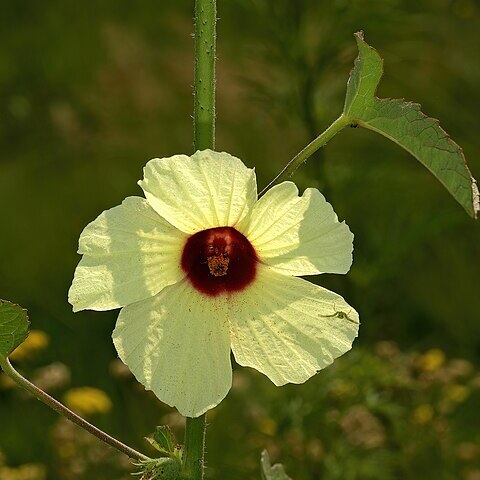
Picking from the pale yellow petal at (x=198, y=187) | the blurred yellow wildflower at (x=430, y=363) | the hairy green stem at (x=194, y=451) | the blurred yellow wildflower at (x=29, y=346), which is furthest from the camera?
the blurred yellow wildflower at (x=29, y=346)


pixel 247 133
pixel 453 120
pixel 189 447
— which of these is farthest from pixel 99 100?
pixel 189 447

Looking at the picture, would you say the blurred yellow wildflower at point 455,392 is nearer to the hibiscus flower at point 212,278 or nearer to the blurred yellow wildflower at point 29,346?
the blurred yellow wildflower at point 29,346

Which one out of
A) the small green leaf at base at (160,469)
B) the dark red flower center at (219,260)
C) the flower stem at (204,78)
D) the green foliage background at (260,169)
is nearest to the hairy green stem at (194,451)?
the small green leaf at base at (160,469)

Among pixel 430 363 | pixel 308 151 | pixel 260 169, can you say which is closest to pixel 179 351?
pixel 308 151

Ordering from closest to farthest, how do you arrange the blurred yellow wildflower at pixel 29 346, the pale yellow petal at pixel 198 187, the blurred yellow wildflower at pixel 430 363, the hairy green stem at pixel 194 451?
the pale yellow petal at pixel 198 187, the hairy green stem at pixel 194 451, the blurred yellow wildflower at pixel 430 363, the blurred yellow wildflower at pixel 29 346

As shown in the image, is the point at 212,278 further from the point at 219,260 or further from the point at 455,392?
the point at 455,392

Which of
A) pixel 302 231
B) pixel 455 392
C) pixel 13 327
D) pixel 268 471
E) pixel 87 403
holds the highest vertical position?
pixel 302 231
